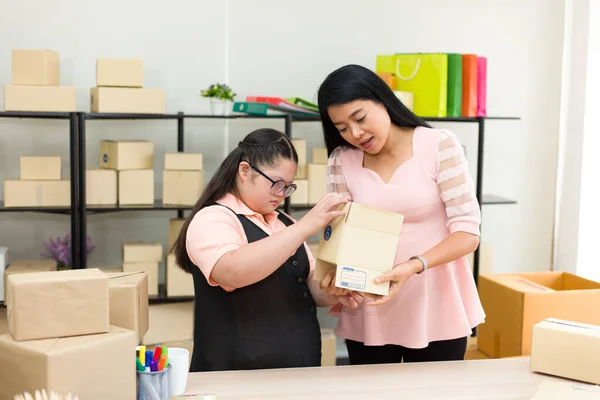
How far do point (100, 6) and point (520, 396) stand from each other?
9.53 feet

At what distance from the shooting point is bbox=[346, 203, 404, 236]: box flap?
168 cm

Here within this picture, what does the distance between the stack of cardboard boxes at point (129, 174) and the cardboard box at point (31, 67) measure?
44cm

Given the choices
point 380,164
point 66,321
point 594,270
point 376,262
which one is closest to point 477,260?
point 594,270

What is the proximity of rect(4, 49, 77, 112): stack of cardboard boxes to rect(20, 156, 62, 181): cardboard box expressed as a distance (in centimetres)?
Answer: 24

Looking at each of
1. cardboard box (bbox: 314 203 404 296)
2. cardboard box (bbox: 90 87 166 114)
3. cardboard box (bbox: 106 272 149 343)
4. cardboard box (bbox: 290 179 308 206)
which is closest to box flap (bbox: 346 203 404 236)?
cardboard box (bbox: 314 203 404 296)

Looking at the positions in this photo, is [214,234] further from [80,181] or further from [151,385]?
[80,181]

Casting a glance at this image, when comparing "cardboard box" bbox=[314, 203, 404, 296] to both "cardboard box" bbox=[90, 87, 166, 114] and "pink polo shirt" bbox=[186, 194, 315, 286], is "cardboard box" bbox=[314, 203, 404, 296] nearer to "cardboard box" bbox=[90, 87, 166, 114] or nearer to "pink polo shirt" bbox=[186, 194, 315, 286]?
"pink polo shirt" bbox=[186, 194, 315, 286]

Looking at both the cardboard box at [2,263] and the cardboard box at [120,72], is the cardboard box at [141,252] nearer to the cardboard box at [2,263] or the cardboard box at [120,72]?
the cardboard box at [2,263]

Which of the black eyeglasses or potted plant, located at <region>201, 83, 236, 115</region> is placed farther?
potted plant, located at <region>201, 83, 236, 115</region>

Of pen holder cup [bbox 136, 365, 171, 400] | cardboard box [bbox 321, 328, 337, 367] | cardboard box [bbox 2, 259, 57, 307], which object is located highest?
pen holder cup [bbox 136, 365, 171, 400]

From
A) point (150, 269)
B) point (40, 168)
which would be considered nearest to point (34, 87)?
point (40, 168)

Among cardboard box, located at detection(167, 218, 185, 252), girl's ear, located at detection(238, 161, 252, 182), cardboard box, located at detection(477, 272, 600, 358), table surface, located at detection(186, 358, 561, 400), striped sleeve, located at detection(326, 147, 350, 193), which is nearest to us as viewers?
table surface, located at detection(186, 358, 561, 400)

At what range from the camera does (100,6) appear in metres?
3.62

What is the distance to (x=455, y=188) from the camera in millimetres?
1948
